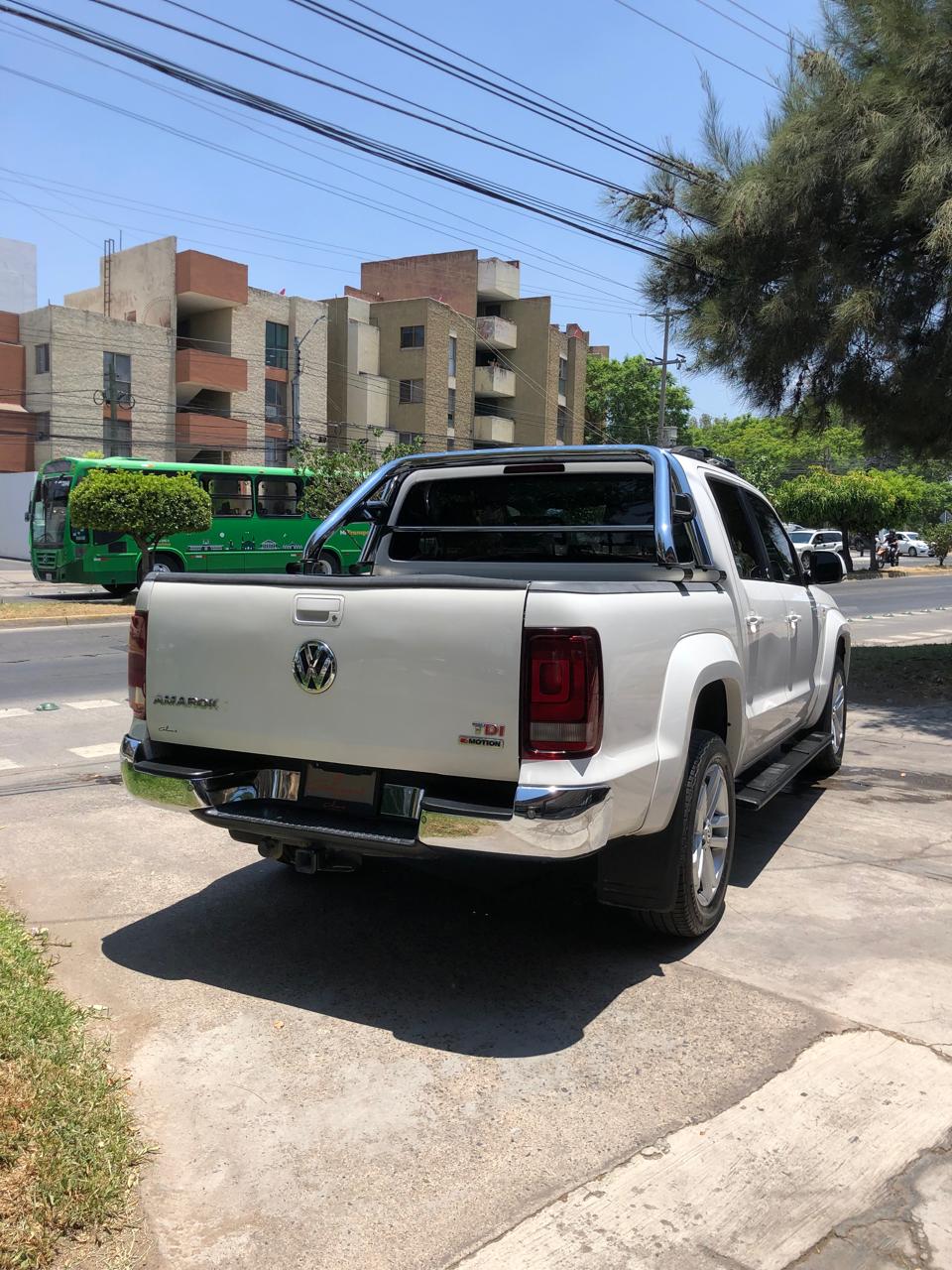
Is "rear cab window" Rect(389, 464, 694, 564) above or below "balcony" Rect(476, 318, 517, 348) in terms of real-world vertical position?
below

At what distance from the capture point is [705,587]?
460 centimetres

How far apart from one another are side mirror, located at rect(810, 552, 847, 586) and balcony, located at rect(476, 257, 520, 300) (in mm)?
52854

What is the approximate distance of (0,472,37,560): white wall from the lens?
41.9m

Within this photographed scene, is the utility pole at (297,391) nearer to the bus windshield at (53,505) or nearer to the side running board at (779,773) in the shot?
the bus windshield at (53,505)

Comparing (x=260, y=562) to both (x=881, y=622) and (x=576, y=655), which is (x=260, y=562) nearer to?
(x=881, y=622)

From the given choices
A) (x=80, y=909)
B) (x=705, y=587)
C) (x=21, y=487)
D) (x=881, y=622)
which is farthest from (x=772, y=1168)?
(x=21, y=487)

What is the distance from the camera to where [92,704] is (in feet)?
33.3

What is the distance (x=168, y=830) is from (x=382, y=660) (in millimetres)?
2878

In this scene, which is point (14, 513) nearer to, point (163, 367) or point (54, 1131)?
point (163, 367)

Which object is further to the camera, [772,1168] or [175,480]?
[175,480]

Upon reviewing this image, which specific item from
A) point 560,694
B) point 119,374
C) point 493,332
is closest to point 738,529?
point 560,694

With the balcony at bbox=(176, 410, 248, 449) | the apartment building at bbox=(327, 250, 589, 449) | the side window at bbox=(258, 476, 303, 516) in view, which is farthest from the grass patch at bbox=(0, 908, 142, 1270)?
the apartment building at bbox=(327, 250, 589, 449)

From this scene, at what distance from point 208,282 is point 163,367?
394 cm

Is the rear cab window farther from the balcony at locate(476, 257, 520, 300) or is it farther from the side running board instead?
the balcony at locate(476, 257, 520, 300)
